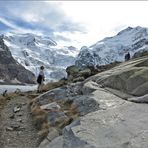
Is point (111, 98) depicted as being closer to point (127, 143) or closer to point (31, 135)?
point (31, 135)

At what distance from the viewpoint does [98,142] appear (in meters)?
15.6

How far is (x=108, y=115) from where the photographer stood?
18453 mm

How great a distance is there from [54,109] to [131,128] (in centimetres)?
993

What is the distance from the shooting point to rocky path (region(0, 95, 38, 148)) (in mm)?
20672

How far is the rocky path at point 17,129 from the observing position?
814 inches

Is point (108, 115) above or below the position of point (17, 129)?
above

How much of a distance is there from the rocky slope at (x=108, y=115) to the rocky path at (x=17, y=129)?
4.45 ft

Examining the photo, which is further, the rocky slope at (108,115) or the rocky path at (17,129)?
the rocky path at (17,129)

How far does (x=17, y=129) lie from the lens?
23406 mm

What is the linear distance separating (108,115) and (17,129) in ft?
23.8

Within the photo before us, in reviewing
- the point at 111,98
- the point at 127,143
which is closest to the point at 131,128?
the point at 127,143

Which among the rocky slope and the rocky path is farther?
the rocky path

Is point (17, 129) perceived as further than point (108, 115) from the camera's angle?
Yes

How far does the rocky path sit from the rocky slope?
4.45 ft
